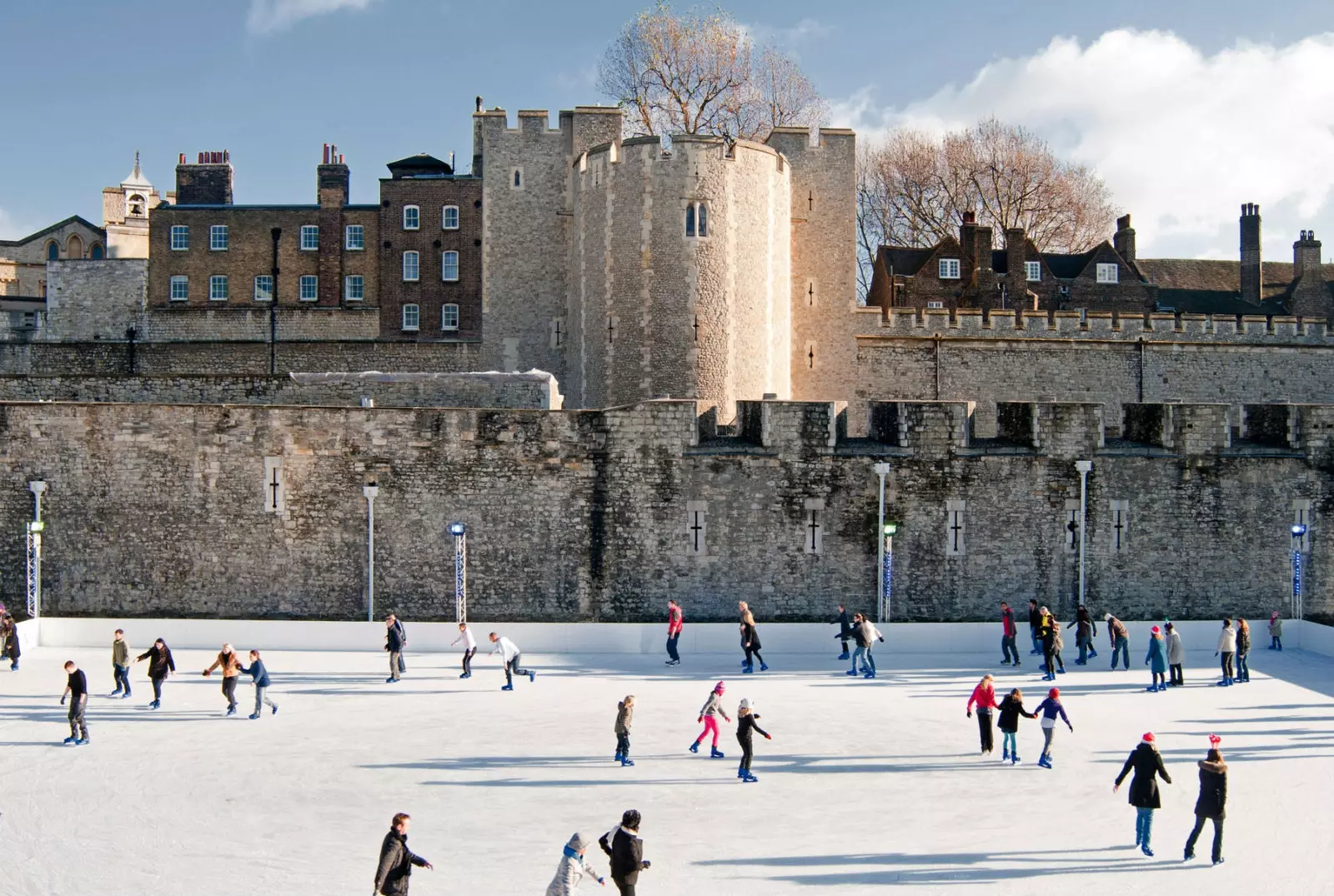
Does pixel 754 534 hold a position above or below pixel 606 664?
above

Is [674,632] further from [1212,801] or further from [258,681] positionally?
[1212,801]

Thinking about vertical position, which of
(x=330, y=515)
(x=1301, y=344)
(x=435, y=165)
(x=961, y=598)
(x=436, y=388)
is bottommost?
(x=961, y=598)

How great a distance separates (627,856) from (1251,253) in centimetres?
3887

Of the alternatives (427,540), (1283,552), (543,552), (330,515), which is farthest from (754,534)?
(1283,552)

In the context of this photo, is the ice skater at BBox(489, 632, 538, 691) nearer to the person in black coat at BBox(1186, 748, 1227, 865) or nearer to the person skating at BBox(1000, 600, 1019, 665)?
the person skating at BBox(1000, 600, 1019, 665)

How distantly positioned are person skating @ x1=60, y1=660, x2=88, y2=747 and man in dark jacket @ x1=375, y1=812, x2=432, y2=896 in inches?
231

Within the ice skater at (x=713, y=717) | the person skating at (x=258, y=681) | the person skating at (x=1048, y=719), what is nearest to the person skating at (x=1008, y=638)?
the person skating at (x=1048, y=719)

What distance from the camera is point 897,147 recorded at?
48.6 metres

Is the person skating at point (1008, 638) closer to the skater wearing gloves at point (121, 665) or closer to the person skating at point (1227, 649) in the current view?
the person skating at point (1227, 649)

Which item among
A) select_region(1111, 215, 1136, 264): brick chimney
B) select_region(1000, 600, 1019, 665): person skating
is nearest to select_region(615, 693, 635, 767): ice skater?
select_region(1000, 600, 1019, 665): person skating

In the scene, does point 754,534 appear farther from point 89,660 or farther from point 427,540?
point 89,660

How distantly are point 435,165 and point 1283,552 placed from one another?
22.5 metres

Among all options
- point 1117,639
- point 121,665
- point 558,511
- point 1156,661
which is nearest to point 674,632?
point 558,511

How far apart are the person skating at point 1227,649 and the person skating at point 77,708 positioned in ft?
44.4
